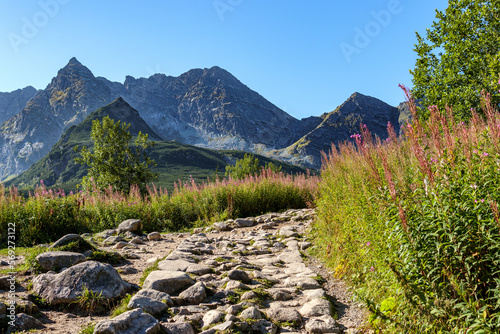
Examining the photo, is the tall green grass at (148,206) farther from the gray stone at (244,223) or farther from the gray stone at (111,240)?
the gray stone at (111,240)

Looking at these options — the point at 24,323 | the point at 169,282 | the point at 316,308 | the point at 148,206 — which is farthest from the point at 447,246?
the point at 148,206

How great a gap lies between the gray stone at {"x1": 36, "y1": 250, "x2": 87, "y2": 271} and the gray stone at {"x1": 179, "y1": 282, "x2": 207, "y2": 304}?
2.14 m

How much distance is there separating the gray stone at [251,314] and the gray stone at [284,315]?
19cm

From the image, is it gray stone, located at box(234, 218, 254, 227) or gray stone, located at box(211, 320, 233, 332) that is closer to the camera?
gray stone, located at box(211, 320, 233, 332)

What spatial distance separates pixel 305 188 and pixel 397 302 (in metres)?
11.7

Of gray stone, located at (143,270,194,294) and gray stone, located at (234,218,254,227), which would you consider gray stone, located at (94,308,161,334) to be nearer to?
gray stone, located at (143,270,194,294)

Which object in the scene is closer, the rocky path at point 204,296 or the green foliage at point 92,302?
the rocky path at point 204,296

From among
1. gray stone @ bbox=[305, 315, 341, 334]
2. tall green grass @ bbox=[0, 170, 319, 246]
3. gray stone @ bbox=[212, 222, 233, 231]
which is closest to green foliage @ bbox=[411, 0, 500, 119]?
tall green grass @ bbox=[0, 170, 319, 246]

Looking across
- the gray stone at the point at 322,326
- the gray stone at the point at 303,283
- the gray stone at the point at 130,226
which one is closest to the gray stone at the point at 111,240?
the gray stone at the point at 130,226

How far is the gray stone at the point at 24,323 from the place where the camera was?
10.4ft

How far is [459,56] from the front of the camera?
69.1ft

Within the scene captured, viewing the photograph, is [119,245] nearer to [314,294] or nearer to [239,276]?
[239,276]

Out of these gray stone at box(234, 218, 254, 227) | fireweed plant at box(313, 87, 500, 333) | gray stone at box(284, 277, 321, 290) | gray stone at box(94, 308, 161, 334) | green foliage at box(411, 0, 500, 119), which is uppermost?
green foliage at box(411, 0, 500, 119)

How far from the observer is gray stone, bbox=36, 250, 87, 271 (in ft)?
16.3
